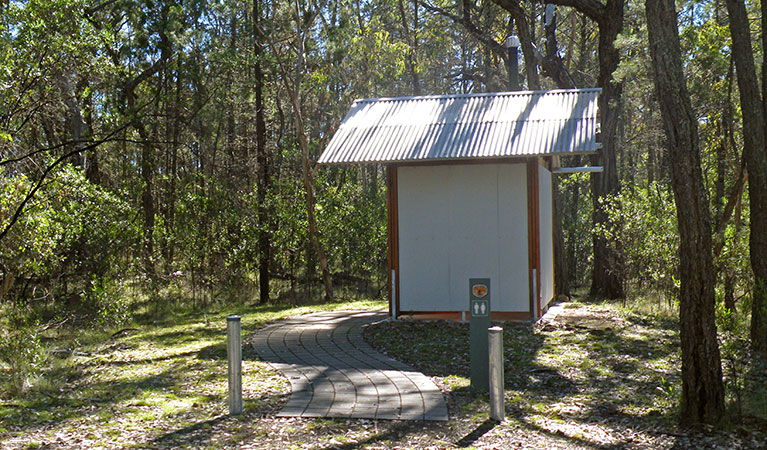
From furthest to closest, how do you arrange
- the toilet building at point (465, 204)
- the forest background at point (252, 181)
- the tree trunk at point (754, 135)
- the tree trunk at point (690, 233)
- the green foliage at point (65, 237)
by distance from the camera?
the forest background at point (252, 181), the toilet building at point (465, 204), the green foliage at point (65, 237), the tree trunk at point (754, 135), the tree trunk at point (690, 233)

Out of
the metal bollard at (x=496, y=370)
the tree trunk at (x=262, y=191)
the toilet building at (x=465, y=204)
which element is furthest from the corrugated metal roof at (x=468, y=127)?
the metal bollard at (x=496, y=370)

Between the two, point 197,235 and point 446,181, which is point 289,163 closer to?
point 197,235

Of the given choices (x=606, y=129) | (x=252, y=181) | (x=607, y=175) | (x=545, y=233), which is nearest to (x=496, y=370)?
(x=545, y=233)

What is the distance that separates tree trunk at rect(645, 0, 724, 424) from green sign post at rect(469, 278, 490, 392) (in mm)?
1786

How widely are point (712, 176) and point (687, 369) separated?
15.0 meters

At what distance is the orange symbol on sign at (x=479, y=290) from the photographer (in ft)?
22.0

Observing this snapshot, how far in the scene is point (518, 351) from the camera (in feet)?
28.5

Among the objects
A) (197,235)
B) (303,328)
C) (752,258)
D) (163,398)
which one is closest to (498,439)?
(163,398)

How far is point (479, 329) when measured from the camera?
6762 millimetres

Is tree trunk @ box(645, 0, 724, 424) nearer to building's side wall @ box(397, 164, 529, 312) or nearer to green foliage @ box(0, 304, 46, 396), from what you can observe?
building's side wall @ box(397, 164, 529, 312)

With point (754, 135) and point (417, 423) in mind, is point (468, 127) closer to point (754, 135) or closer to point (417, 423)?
point (754, 135)

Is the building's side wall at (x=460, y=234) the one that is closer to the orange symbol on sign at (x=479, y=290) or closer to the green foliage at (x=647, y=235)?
the green foliage at (x=647, y=235)

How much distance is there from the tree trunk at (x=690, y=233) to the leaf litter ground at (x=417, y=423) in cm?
30

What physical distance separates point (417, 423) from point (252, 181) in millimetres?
18237
